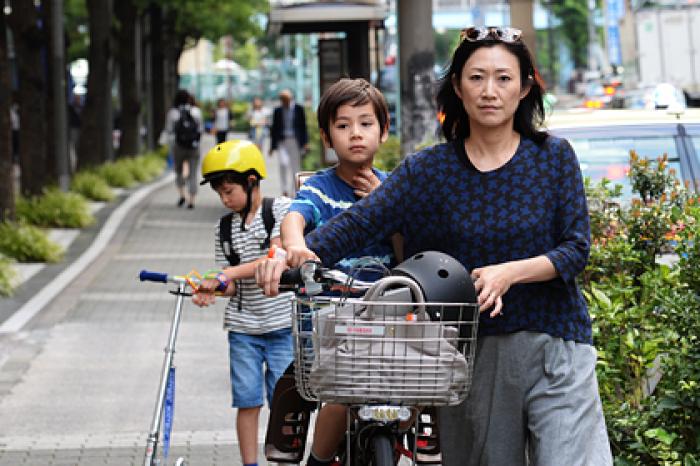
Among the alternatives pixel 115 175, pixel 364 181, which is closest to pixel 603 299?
pixel 364 181

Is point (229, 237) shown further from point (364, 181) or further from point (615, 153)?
point (615, 153)

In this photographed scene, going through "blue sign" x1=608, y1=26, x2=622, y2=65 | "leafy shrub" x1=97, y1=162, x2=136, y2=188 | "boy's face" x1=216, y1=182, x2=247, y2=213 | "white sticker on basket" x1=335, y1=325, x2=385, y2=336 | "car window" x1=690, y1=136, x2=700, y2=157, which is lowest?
"white sticker on basket" x1=335, y1=325, x2=385, y2=336

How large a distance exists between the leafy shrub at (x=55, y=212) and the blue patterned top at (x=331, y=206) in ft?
51.0

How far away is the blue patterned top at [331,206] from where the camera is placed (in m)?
4.73

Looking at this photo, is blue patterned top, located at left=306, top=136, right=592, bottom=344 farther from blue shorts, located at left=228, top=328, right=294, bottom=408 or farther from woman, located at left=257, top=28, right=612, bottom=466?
blue shorts, located at left=228, top=328, right=294, bottom=408

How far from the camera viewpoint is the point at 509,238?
3980 millimetres

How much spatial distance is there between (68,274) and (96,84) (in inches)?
540

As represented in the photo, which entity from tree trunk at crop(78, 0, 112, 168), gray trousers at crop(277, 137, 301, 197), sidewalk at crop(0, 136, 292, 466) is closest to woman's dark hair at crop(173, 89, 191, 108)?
gray trousers at crop(277, 137, 301, 197)

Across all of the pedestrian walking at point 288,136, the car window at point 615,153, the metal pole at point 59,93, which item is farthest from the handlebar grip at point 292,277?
the metal pole at point 59,93

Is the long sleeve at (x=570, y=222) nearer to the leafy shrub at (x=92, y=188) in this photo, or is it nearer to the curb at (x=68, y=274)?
the curb at (x=68, y=274)

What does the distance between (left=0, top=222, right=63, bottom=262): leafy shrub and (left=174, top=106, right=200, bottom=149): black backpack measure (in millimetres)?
7011

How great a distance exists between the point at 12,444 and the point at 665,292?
4.04 m

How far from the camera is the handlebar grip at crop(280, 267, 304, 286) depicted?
393 centimetres

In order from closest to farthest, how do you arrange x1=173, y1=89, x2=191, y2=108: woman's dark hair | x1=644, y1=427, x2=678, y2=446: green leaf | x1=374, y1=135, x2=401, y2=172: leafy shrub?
x1=644, y1=427, x2=678, y2=446: green leaf < x1=374, y1=135, x2=401, y2=172: leafy shrub < x1=173, y1=89, x2=191, y2=108: woman's dark hair
